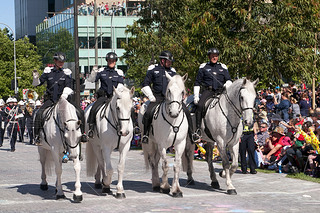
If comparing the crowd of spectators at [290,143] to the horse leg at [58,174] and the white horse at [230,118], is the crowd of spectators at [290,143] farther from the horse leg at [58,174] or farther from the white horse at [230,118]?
the horse leg at [58,174]

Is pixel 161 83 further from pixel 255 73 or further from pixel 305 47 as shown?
pixel 305 47

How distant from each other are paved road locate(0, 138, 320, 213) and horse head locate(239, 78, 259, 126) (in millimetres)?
1673

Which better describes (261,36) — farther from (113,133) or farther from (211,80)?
(113,133)

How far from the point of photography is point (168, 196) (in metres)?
12.8

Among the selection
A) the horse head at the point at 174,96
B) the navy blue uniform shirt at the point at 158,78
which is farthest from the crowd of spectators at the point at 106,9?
the horse head at the point at 174,96

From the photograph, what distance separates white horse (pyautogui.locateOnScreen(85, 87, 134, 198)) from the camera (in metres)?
12.3

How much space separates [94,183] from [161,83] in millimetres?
3225

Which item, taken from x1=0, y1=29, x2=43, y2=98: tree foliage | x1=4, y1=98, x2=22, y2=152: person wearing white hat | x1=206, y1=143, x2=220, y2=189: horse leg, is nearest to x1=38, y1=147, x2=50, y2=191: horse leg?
x1=206, y1=143, x2=220, y2=189: horse leg

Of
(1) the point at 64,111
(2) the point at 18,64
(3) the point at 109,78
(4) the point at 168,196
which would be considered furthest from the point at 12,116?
(2) the point at 18,64

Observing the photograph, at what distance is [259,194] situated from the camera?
1303 cm

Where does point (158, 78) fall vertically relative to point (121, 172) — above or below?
above

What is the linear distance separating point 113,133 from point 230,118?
104 inches

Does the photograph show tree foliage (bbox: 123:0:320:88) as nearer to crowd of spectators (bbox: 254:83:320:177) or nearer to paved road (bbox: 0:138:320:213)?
crowd of spectators (bbox: 254:83:320:177)

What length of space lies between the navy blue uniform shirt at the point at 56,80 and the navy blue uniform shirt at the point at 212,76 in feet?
10.2
